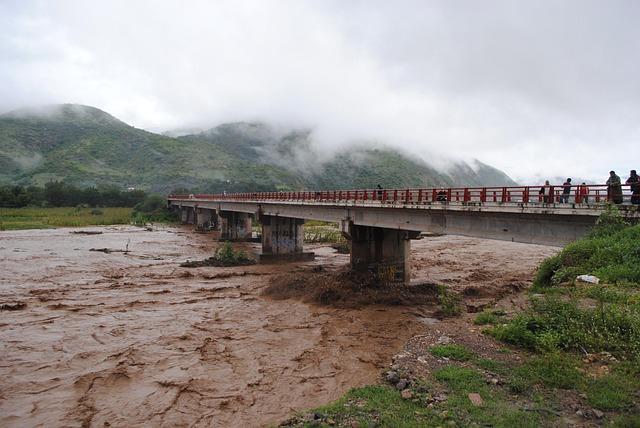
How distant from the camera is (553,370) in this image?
9.96 meters

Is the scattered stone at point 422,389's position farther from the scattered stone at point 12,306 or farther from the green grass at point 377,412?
the scattered stone at point 12,306

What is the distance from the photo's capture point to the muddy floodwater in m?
11.3

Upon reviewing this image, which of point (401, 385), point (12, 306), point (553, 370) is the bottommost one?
point (12, 306)

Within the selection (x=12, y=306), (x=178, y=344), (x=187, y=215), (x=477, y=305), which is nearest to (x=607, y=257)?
(x=477, y=305)

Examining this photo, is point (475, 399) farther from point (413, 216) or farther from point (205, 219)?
point (205, 219)

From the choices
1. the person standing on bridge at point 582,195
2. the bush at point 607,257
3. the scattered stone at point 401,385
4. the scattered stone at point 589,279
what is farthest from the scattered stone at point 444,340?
the person standing on bridge at point 582,195

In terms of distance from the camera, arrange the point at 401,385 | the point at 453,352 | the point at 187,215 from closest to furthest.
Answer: the point at 401,385
the point at 453,352
the point at 187,215

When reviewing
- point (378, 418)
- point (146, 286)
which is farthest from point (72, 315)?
point (378, 418)

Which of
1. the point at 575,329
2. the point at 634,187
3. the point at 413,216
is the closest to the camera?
the point at 575,329

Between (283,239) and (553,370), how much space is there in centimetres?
3356

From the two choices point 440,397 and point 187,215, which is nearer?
point 440,397

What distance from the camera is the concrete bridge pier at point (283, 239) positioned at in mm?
41281

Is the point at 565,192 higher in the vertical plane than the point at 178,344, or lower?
higher

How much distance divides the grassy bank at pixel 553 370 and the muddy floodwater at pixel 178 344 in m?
2.53
